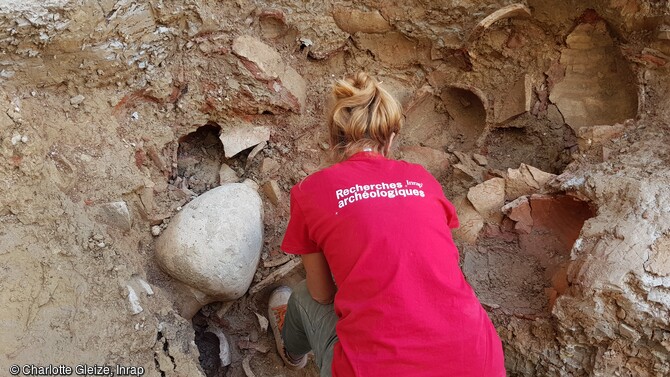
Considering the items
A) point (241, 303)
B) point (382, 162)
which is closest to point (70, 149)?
point (241, 303)

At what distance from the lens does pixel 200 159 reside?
301 centimetres

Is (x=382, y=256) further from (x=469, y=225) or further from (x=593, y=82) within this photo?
(x=593, y=82)

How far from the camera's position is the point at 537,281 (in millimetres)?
2414

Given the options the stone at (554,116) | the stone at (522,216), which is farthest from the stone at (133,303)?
the stone at (554,116)

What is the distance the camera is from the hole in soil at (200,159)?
9.46ft

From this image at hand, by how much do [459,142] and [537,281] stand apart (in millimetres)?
1063

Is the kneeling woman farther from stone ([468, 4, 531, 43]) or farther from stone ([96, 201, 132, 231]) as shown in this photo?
stone ([468, 4, 531, 43])

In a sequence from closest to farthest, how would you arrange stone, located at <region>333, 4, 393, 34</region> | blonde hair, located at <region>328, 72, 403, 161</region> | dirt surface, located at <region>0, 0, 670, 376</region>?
blonde hair, located at <region>328, 72, 403, 161</region> → dirt surface, located at <region>0, 0, 670, 376</region> → stone, located at <region>333, 4, 393, 34</region>

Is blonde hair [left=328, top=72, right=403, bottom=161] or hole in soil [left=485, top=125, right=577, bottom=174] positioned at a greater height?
blonde hair [left=328, top=72, right=403, bottom=161]

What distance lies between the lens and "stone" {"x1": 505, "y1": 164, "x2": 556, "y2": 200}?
2.60 m

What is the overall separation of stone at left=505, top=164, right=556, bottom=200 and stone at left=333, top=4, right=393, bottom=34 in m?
1.16

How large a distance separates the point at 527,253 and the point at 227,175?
164cm

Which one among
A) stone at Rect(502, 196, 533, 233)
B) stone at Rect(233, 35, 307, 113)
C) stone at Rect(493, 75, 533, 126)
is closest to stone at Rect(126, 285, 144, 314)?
stone at Rect(233, 35, 307, 113)

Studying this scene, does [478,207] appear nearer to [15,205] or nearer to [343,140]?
[343,140]
